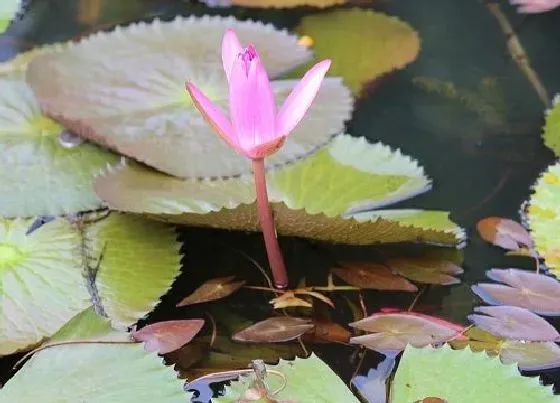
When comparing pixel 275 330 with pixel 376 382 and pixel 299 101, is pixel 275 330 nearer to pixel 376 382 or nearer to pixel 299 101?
pixel 376 382

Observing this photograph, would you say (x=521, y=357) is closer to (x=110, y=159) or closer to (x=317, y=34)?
(x=110, y=159)

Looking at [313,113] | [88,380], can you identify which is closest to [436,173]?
[313,113]

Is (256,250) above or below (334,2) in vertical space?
below

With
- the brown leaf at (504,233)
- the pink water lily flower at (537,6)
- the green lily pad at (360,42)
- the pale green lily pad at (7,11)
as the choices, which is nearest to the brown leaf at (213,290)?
the brown leaf at (504,233)

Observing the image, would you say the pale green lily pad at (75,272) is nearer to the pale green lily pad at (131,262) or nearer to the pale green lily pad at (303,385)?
the pale green lily pad at (131,262)

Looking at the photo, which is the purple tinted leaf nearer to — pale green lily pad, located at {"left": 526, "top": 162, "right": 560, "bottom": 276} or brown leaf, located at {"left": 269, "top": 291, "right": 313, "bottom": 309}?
brown leaf, located at {"left": 269, "top": 291, "right": 313, "bottom": 309}
